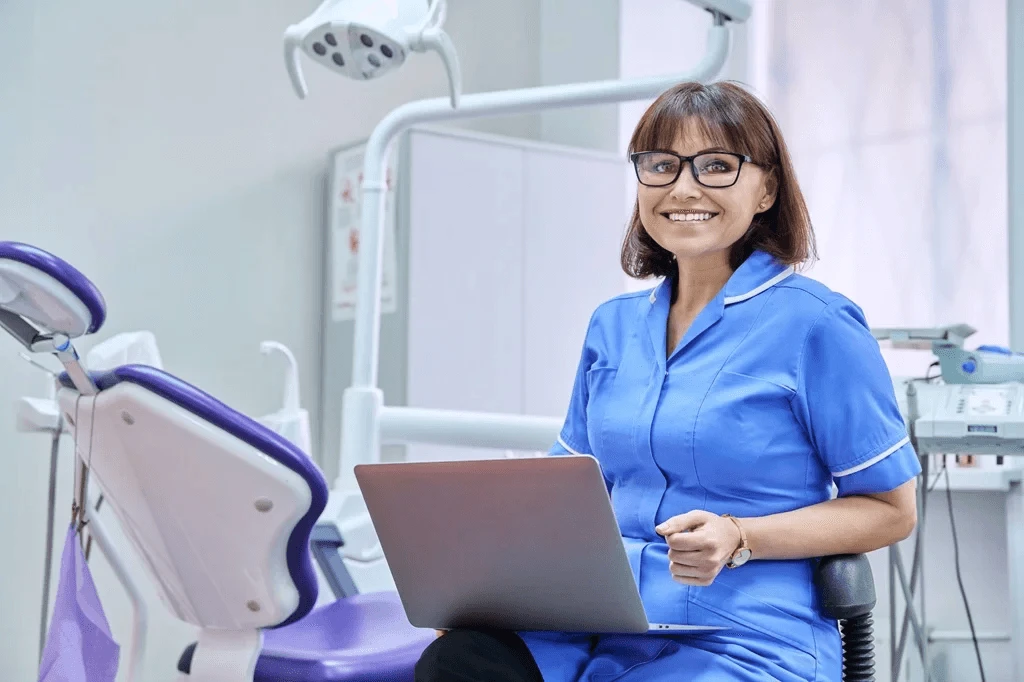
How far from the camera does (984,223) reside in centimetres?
332

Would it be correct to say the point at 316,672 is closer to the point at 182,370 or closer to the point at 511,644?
the point at 511,644

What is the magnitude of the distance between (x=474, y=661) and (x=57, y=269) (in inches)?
25.8

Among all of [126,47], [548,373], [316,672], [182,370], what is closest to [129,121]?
[126,47]

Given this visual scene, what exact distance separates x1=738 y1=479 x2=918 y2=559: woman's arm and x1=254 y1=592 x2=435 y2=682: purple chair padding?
1.97 feet

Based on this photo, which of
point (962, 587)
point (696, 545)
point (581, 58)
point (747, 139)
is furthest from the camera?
point (581, 58)

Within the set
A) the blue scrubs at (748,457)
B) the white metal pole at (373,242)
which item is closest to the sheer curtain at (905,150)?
the white metal pole at (373,242)

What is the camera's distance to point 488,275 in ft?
12.5

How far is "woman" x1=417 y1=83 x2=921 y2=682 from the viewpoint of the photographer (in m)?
1.19

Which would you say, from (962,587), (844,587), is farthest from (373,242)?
(962,587)

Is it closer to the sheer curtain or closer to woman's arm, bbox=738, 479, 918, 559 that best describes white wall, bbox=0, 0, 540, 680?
the sheer curtain

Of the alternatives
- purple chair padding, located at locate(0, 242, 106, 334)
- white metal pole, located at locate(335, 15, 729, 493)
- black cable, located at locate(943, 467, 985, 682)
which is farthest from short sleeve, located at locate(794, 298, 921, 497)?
black cable, located at locate(943, 467, 985, 682)

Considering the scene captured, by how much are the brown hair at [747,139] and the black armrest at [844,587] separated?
37 centimetres

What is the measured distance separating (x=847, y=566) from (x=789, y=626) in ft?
0.31

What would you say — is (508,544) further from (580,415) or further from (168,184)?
(168,184)
